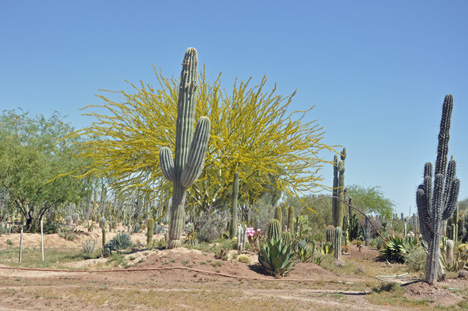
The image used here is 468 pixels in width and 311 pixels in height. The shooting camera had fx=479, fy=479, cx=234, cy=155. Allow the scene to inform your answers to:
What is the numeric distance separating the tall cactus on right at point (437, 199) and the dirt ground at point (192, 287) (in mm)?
779

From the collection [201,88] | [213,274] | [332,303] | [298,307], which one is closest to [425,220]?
[332,303]

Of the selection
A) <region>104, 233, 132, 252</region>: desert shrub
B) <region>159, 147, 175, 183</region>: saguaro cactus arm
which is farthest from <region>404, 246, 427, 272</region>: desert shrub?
<region>104, 233, 132, 252</region>: desert shrub

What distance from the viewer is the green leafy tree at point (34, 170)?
77.9ft

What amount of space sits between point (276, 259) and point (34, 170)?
51.6 ft

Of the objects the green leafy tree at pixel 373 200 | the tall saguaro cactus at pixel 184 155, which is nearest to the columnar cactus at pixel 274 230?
the tall saguaro cactus at pixel 184 155

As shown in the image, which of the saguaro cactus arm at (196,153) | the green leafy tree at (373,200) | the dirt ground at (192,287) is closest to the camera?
the dirt ground at (192,287)

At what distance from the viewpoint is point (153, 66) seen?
2111 cm

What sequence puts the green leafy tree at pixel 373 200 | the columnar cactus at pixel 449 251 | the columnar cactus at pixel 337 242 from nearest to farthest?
the columnar cactus at pixel 449 251
the columnar cactus at pixel 337 242
the green leafy tree at pixel 373 200

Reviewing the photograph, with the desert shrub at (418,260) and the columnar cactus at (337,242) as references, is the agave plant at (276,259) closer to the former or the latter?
the columnar cactus at (337,242)

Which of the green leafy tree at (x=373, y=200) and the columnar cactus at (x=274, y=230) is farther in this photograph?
the green leafy tree at (x=373, y=200)

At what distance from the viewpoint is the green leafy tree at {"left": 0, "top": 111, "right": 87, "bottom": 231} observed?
2373 cm

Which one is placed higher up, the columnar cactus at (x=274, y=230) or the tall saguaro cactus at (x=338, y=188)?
the tall saguaro cactus at (x=338, y=188)

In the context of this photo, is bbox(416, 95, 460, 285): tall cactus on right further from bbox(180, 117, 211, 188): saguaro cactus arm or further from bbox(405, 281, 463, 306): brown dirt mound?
bbox(180, 117, 211, 188): saguaro cactus arm

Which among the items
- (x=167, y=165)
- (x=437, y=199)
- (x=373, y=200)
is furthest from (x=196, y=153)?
A: (x=373, y=200)
